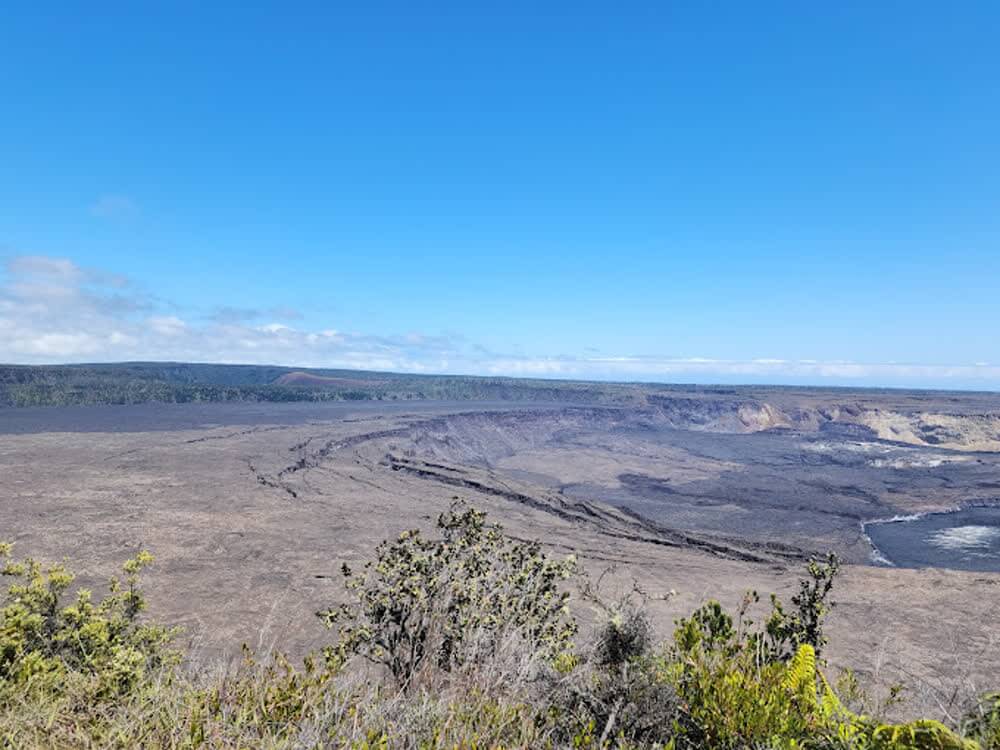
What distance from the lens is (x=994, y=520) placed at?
1089 inches

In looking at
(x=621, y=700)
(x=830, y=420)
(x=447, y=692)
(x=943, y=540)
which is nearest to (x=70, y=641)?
(x=447, y=692)

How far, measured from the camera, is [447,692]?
408cm

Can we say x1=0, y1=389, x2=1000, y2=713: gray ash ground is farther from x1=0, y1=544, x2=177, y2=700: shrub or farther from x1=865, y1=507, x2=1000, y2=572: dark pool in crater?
x1=0, y1=544, x2=177, y2=700: shrub

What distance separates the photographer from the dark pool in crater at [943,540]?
21031mm

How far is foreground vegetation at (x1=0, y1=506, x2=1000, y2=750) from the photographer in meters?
3.08

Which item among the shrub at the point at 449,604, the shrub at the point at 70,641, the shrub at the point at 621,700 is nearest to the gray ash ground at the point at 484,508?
the shrub at the point at 70,641

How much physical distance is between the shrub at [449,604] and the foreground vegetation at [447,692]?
0.03 metres

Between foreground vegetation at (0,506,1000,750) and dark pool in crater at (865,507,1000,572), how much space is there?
2117 cm

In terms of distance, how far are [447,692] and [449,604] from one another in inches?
73.5

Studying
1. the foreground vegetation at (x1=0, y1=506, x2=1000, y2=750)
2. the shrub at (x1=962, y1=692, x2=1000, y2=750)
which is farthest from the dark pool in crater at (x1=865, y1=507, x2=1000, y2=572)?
the shrub at (x1=962, y1=692, x2=1000, y2=750)

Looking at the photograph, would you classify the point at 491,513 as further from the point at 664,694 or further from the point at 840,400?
the point at 840,400

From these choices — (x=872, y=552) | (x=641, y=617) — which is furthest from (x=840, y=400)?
(x=641, y=617)

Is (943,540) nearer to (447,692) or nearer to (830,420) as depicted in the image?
(447,692)

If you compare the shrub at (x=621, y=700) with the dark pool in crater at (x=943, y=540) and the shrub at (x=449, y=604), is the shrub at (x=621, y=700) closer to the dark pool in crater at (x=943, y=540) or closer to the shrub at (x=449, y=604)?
the shrub at (x=449, y=604)
